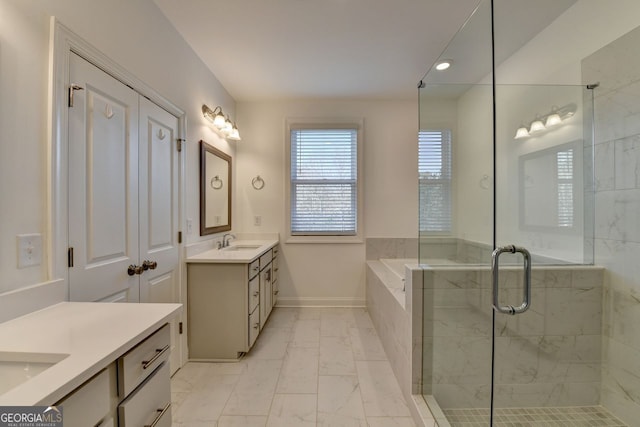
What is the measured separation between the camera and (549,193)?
1950mm

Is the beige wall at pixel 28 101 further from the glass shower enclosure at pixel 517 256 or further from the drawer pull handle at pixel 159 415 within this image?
the glass shower enclosure at pixel 517 256

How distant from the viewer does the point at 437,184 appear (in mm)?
2535

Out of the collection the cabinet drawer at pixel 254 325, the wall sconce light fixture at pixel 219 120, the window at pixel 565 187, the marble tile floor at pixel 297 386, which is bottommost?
the marble tile floor at pixel 297 386

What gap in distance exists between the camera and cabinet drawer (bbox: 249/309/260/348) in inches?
91.3

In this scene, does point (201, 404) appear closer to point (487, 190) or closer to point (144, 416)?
point (144, 416)

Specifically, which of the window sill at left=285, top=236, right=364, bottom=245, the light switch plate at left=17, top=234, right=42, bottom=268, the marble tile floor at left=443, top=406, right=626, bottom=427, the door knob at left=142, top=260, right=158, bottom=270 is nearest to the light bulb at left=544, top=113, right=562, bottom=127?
the marble tile floor at left=443, top=406, right=626, bottom=427

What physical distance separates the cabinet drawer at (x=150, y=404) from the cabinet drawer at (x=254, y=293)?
122 centimetres

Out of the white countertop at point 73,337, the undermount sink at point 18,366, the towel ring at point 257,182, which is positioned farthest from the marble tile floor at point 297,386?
the towel ring at point 257,182

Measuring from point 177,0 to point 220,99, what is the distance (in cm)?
118

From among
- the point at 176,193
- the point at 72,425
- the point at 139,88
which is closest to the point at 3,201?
the point at 72,425

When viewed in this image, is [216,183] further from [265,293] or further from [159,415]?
[159,415]

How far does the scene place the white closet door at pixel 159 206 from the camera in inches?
69.3

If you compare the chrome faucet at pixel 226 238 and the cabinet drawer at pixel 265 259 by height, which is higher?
the chrome faucet at pixel 226 238

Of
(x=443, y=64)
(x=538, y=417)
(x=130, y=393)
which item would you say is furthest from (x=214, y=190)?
(x=538, y=417)
